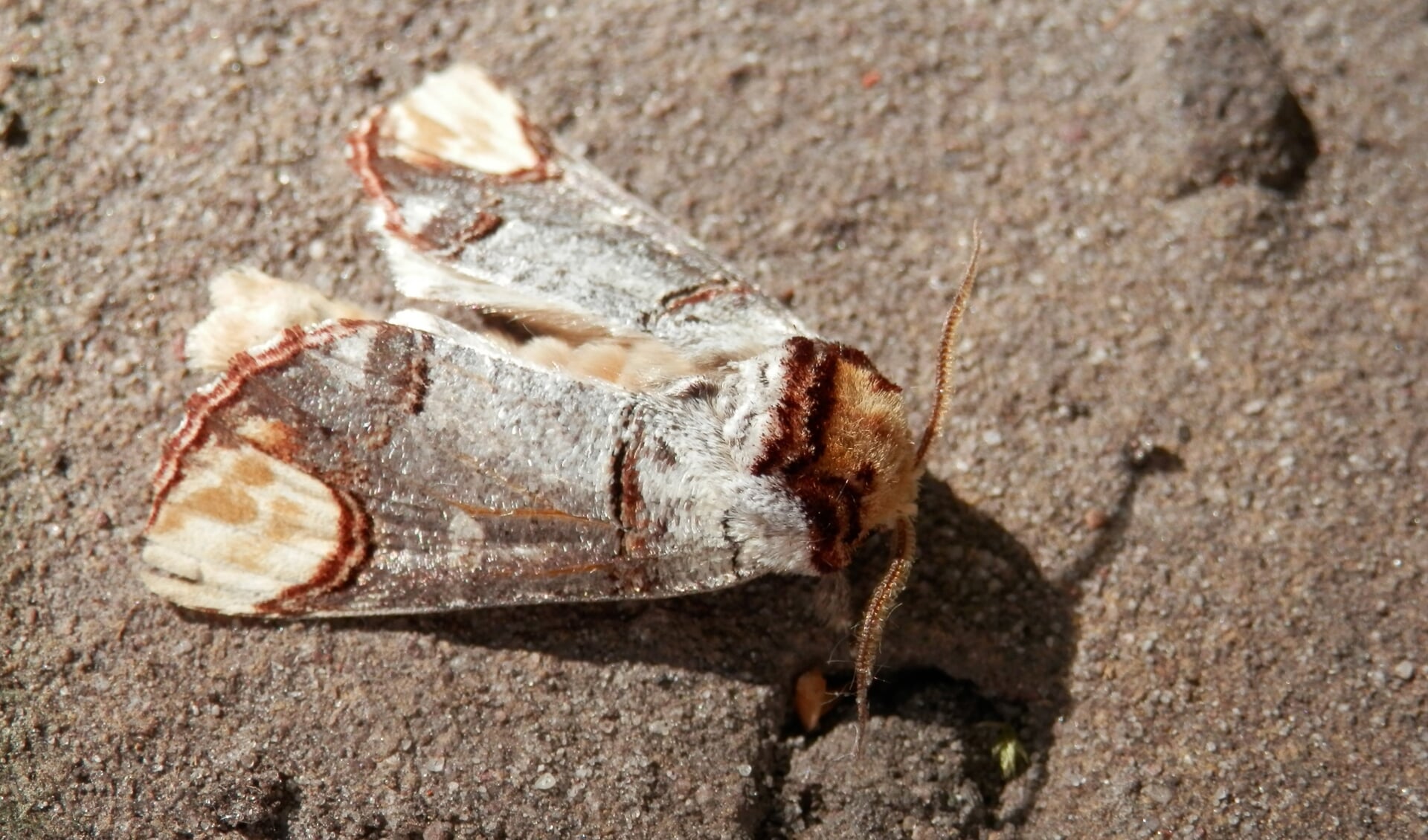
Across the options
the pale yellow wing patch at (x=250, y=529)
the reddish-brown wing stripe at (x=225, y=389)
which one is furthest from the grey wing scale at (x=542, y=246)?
the pale yellow wing patch at (x=250, y=529)

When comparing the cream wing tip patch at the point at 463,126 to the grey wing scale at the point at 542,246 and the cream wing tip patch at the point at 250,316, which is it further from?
the cream wing tip patch at the point at 250,316

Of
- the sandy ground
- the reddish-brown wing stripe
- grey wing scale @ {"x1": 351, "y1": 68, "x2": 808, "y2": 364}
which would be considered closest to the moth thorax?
grey wing scale @ {"x1": 351, "y1": 68, "x2": 808, "y2": 364}

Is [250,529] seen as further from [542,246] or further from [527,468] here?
[542,246]

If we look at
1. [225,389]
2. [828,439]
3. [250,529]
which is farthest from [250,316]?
[828,439]

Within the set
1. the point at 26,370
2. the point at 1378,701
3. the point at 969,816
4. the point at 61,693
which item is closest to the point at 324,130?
the point at 26,370

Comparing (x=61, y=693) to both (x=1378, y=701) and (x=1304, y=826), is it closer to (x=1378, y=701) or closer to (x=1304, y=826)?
(x=1304, y=826)

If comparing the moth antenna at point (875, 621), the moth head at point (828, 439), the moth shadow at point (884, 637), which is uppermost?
the moth head at point (828, 439)
